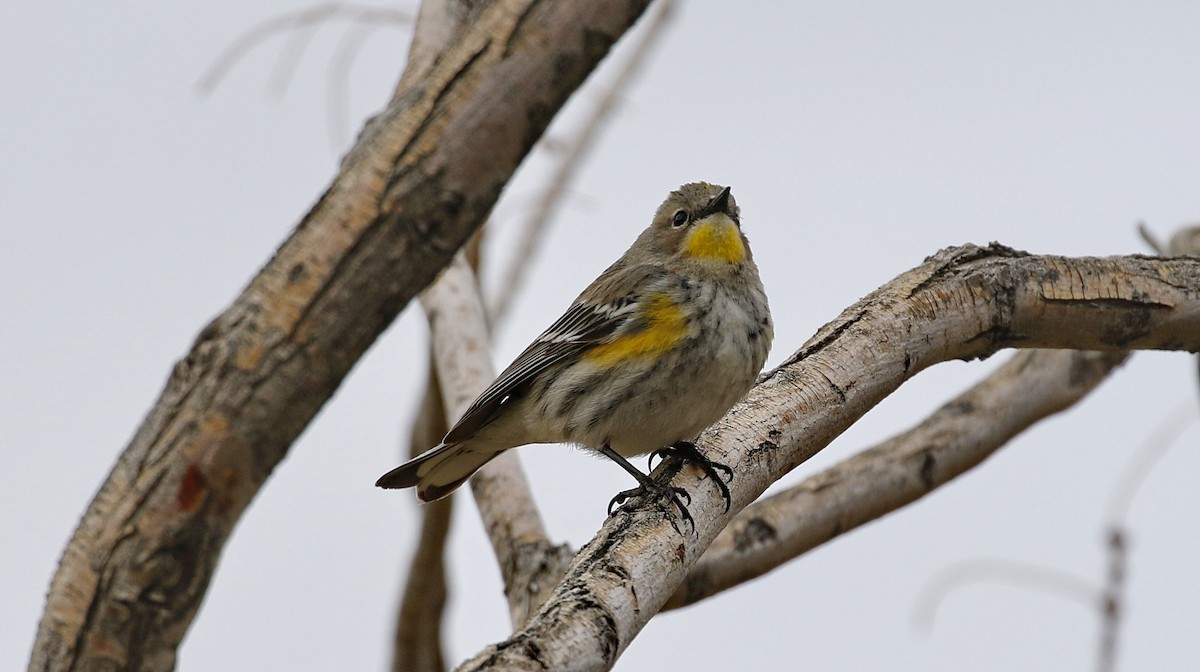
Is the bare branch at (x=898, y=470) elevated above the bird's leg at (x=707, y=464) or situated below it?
above

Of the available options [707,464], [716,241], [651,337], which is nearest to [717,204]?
[716,241]

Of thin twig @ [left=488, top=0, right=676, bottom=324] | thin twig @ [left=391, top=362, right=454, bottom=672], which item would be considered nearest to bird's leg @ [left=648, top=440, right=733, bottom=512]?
thin twig @ [left=391, top=362, right=454, bottom=672]

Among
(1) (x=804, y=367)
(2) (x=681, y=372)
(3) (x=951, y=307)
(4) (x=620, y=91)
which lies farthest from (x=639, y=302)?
(4) (x=620, y=91)

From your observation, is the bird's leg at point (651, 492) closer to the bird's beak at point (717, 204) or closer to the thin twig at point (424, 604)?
the bird's beak at point (717, 204)

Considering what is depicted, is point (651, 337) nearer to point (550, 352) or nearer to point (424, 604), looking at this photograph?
point (550, 352)

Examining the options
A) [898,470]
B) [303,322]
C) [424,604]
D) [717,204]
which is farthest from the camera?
[424,604]

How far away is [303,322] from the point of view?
4.89 m

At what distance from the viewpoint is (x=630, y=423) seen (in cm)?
506

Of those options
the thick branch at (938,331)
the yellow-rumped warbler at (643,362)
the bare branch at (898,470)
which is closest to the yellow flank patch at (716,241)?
the yellow-rumped warbler at (643,362)

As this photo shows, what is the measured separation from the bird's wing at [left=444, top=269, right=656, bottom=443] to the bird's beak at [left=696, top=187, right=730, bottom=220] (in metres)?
0.43

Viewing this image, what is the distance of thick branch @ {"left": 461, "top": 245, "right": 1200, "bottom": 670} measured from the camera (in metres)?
4.53

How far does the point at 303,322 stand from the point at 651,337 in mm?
1373

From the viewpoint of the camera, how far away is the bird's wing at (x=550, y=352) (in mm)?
5348

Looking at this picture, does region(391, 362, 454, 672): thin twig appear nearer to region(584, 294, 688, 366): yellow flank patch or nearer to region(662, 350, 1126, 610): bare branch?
Result: region(662, 350, 1126, 610): bare branch
